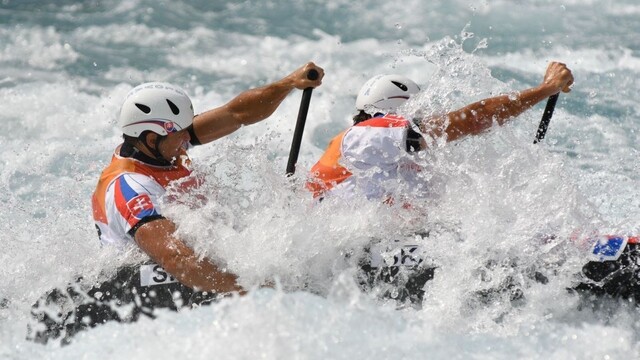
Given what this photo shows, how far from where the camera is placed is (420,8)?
1142 cm

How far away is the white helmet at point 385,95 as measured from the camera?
185 inches

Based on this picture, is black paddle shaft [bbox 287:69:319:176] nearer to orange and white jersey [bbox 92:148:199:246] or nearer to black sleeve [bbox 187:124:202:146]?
black sleeve [bbox 187:124:202:146]

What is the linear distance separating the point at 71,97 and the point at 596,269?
23.1 ft

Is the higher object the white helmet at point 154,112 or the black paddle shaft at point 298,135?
the white helmet at point 154,112

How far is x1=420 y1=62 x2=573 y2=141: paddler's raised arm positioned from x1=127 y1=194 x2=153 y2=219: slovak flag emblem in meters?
1.57

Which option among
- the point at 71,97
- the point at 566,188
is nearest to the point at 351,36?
the point at 71,97

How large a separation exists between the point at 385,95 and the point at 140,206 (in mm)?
1697

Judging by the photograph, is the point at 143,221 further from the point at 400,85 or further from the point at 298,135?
the point at 400,85

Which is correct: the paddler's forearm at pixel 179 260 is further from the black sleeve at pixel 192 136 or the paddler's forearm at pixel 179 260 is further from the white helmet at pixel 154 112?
the black sleeve at pixel 192 136

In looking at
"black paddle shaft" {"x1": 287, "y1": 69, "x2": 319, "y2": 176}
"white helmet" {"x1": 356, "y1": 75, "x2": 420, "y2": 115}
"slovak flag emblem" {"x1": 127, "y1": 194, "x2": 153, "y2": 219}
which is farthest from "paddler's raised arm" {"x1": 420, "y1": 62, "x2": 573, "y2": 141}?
"slovak flag emblem" {"x1": 127, "y1": 194, "x2": 153, "y2": 219}

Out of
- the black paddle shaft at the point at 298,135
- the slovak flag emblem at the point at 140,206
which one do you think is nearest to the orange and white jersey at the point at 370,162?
the black paddle shaft at the point at 298,135

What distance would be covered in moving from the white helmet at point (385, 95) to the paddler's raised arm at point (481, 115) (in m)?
0.33

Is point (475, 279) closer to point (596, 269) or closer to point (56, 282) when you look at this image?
point (596, 269)

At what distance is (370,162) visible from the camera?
4527mm
